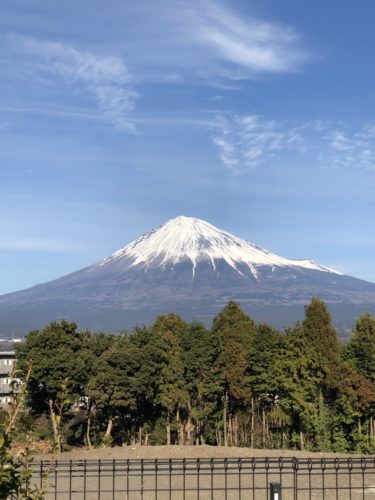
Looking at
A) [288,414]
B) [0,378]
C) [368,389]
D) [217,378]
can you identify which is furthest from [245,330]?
[0,378]

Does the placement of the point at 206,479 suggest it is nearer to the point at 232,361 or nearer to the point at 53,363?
the point at 53,363

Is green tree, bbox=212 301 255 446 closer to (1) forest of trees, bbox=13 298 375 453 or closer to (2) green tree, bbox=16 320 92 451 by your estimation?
(1) forest of trees, bbox=13 298 375 453

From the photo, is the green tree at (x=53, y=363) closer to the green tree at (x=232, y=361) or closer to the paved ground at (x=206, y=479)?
the paved ground at (x=206, y=479)

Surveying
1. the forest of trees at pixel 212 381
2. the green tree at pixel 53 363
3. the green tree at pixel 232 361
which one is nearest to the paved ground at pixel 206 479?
the green tree at pixel 53 363

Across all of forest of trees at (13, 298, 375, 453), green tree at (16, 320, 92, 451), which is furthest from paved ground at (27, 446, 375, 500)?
forest of trees at (13, 298, 375, 453)

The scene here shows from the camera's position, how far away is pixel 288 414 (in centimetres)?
3175

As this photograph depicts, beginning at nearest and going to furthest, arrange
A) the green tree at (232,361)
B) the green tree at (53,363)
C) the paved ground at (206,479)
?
the paved ground at (206,479) → the green tree at (53,363) → the green tree at (232,361)

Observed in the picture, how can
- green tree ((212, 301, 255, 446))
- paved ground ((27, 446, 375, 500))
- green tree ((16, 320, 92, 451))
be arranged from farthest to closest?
green tree ((212, 301, 255, 446)), green tree ((16, 320, 92, 451)), paved ground ((27, 446, 375, 500))

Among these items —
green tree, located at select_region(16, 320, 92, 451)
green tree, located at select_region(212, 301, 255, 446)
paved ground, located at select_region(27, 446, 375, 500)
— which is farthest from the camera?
green tree, located at select_region(212, 301, 255, 446)

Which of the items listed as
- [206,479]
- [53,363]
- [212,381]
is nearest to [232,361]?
[212,381]

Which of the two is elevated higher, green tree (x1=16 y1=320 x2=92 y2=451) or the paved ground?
green tree (x1=16 y1=320 x2=92 y2=451)

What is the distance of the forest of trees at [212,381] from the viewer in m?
31.0

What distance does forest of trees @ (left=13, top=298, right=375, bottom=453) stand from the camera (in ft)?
102

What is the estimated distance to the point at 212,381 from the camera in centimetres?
3422
